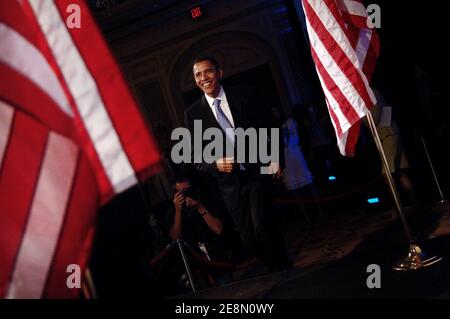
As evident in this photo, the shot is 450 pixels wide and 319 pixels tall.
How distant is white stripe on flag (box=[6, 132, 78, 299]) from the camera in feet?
4.71

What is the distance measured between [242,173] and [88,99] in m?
2.29

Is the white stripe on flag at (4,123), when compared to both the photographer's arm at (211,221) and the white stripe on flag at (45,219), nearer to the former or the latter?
the white stripe on flag at (45,219)

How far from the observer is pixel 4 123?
1.45 m

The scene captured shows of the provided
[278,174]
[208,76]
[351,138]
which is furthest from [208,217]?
[351,138]

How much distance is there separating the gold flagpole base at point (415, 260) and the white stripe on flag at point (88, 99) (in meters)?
1.77

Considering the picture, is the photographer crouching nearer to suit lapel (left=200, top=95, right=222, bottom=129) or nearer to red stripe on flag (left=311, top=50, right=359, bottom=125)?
suit lapel (left=200, top=95, right=222, bottom=129)

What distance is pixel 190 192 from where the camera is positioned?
473 cm

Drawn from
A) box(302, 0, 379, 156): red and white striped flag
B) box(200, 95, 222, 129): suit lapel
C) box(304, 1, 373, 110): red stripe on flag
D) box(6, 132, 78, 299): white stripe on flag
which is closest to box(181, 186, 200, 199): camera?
box(200, 95, 222, 129): suit lapel

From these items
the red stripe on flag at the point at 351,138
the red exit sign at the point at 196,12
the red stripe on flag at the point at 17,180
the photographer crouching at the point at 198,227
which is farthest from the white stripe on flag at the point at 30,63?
the red exit sign at the point at 196,12

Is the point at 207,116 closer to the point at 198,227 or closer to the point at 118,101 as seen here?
the point at 198,227

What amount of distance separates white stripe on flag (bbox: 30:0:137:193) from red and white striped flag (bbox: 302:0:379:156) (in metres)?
1.94

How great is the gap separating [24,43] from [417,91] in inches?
216

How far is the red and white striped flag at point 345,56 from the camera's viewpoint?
3129 millimetres

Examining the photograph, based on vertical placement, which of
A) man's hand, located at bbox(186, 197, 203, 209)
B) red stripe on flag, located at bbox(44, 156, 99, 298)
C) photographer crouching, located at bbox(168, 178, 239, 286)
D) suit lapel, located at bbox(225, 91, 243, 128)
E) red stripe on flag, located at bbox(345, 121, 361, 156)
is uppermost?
suit lapel, located at bbox(225, 91, 243, 128)
